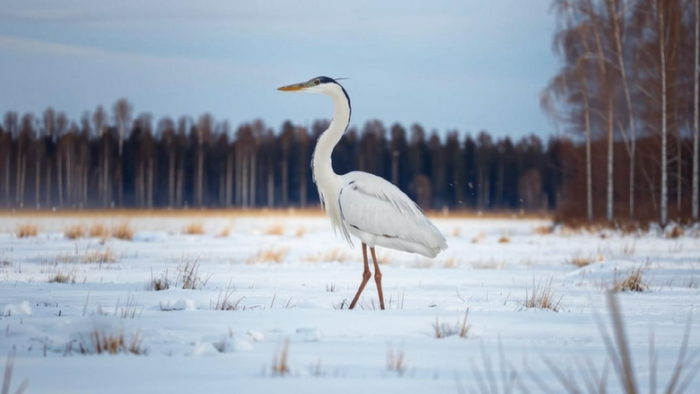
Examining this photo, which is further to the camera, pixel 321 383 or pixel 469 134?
pixel 469 134

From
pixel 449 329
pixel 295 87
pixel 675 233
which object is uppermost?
pixel 295 87

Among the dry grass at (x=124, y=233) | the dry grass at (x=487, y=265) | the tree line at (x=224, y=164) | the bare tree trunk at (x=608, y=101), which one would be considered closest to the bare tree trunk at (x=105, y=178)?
the tree line at (x=224, y=164)

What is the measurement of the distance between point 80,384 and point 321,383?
3.11 ft

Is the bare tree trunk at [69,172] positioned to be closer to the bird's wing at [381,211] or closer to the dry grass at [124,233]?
the dry grass at [124,233]

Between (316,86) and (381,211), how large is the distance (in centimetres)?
136

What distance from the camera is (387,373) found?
3.31m

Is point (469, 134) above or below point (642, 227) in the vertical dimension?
above

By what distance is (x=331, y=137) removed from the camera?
680 cm

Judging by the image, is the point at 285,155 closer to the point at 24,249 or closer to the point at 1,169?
the point at 1,169

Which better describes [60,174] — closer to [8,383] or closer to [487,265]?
[487,265]

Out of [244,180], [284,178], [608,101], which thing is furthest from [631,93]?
[284,178]

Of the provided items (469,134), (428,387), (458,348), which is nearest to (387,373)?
(428,387)

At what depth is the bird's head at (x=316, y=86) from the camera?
22.7 ft

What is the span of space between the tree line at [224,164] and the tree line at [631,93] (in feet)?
111
